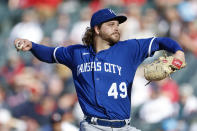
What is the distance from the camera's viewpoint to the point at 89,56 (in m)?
4.92

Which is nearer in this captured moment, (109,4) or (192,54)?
(192,54)

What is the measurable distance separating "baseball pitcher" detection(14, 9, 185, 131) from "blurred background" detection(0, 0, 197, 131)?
2.02 m

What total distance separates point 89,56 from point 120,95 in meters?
0.51

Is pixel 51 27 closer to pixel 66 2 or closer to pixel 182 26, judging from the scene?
pixel 66 2

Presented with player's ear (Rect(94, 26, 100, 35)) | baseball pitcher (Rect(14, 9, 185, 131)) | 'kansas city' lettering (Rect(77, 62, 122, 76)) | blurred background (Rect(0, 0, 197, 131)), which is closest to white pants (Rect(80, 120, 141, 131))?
baseball pitcher (Rect(14, 9, 185, 131))

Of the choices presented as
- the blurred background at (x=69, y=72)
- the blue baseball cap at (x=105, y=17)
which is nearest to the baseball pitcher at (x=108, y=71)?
the blue baseball cap at (x=105, y=17)

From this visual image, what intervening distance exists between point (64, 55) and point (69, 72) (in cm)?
385

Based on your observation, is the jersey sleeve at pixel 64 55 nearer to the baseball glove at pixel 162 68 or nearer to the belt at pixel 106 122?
the belt at pixel 106 122

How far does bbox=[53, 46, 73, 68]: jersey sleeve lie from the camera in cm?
507

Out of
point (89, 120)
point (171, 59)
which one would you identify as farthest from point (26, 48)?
point (171, 59)

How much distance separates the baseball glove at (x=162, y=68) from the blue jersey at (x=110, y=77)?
19 cm

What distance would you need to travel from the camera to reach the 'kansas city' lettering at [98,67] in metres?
4.75

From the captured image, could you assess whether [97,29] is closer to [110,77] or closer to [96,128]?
[110,77]

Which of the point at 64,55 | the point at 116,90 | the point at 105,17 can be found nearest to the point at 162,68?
the point at 116,90
